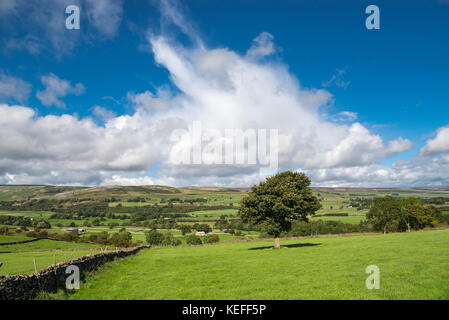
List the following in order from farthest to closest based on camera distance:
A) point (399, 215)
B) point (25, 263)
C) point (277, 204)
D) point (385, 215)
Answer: point (399, 215) < point (385, 215) < point (25, 263) < point (277, 204)

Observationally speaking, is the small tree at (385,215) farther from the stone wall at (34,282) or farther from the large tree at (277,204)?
the stone wall at (34,282)

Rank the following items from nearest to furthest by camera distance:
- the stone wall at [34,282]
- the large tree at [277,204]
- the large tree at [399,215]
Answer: the stone wall at [34,282] → the large tree at [277,204] → the large tree at [399,215]

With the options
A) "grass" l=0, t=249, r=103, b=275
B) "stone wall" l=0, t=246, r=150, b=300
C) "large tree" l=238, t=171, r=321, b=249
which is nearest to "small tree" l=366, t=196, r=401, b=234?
"large tree" l=238, t=171, r=321, b=249

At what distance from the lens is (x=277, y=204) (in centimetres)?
4462

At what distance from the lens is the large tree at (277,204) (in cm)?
4566

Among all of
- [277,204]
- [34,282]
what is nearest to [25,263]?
[34,282]

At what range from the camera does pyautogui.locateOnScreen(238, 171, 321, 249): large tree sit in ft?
150

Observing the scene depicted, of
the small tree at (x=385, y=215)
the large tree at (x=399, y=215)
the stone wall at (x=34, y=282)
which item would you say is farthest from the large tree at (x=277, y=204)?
the large tree at (x=399, y=215)

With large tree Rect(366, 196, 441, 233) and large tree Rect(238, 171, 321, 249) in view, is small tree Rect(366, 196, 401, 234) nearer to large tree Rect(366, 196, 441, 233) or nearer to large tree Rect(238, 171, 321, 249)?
large tree Rect(366, 196, 441, 233)

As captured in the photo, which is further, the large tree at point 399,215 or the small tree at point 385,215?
the small tree at point 385,215

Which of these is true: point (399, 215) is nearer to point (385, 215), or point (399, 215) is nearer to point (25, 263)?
point (385, 215)

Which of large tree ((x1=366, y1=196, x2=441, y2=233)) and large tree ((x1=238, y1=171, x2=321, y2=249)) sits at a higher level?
large tree ((x1=238, y1=171, x2=321, y2=249))
